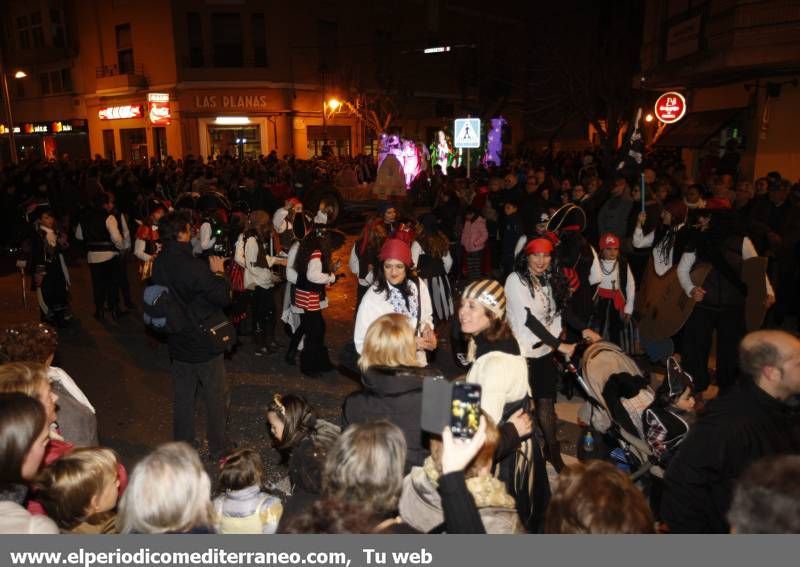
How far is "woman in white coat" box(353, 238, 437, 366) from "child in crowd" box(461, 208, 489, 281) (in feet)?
17.4

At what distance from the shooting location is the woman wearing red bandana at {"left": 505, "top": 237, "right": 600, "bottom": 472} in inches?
194

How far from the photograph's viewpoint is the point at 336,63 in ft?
109

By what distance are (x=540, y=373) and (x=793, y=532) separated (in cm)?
309

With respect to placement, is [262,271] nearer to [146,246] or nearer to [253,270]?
[253,270]

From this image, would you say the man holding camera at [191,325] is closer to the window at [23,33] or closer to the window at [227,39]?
the window at [227,39]

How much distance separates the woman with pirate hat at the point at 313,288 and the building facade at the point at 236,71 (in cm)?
2169

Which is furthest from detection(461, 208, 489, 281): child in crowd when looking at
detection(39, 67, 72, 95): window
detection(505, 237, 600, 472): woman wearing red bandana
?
detection(39, 67, 72, 95): window

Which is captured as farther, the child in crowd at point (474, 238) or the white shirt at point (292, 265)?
the child in crowd at point (474, 238)

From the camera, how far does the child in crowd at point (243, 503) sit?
3.16 m

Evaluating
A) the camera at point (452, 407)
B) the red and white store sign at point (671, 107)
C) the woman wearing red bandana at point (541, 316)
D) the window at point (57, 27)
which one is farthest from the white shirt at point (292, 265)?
the window at point (57, 27)

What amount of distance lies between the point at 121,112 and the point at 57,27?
8.36 m

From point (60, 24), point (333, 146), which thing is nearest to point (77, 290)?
point (333, 146)

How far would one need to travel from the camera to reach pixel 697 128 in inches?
689

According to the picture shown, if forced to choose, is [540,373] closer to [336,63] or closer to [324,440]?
[324,440]
